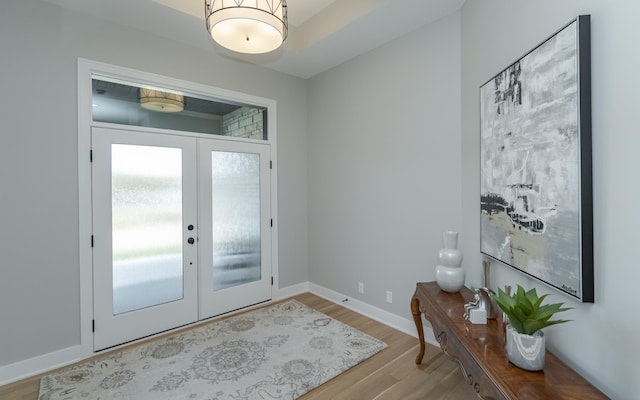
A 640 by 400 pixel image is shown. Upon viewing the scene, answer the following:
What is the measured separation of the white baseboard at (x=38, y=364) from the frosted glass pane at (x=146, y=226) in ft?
1.41

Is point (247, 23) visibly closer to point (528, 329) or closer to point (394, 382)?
point (528, 329)

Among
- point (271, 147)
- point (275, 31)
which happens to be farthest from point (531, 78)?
point (271, 147)

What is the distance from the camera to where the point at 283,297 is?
4043 mm

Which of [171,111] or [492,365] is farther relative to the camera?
[171,111]

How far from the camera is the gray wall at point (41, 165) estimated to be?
7.68ft

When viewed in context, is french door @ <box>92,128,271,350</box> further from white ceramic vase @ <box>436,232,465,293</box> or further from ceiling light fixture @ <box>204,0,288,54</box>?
white ceramic vase @ <box>436,232,465,293</box>

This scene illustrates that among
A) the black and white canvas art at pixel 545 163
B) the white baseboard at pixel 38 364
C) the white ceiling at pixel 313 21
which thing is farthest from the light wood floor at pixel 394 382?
the white ceiling at pixel 313 21

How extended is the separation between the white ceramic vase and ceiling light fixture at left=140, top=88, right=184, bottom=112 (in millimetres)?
3059

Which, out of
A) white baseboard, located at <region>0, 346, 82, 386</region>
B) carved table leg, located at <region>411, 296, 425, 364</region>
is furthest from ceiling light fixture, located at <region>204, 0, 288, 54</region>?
white baseboard, located at <region>0, 346, 82, 386</region>

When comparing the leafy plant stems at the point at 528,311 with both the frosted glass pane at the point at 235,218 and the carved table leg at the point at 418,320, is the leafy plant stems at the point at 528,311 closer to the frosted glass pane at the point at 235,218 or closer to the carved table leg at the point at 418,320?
the carved table leg at the point at 418,320

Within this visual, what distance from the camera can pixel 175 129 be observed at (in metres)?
3.18

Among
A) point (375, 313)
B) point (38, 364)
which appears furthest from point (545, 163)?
point (38, 364)

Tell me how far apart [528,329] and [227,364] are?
87.3 inches

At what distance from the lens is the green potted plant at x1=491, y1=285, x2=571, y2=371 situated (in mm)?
1310
